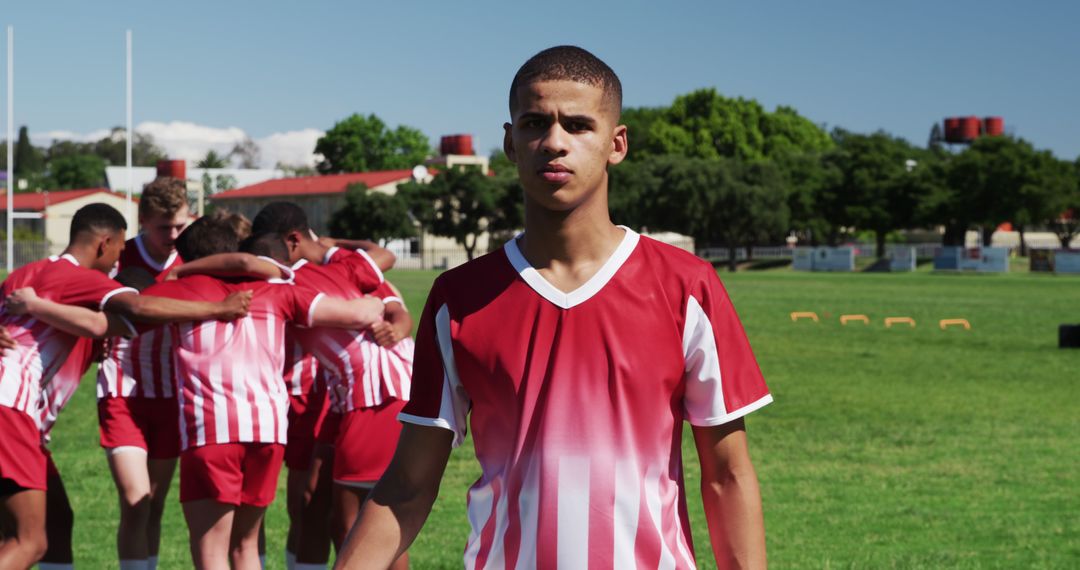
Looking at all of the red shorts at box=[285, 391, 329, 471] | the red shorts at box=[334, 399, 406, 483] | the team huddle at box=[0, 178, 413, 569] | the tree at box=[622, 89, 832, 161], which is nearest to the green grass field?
the red shorts at box=[285, 391, 329, 471]

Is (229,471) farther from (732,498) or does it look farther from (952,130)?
(952,130)

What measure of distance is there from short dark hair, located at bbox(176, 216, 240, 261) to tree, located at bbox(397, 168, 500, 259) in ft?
275

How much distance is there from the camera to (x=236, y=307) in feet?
19.9

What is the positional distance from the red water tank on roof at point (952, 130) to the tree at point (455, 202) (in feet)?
228

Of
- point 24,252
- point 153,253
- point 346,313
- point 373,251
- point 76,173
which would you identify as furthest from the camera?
point 76,173

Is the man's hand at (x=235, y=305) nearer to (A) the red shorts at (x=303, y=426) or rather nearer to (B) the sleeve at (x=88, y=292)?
(B) the sleeve at (x=88, y=292)

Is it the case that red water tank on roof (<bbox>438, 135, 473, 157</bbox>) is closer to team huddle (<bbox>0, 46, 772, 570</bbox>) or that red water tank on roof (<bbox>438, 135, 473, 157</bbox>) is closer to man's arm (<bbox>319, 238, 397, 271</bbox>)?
man's arm (<bbox>319, 238, 397, 271</bbox>)

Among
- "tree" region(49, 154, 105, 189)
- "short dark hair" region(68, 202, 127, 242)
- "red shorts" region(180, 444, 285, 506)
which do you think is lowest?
"red shorts" region(180, 444, 285, 506)

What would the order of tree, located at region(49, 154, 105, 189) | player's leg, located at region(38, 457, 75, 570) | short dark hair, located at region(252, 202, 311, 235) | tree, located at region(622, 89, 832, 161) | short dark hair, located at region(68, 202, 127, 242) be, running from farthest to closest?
1. tree, located at region(49, 154, 105, 189)
2. tree, located at region(622, 89, 832, 161)
3. short dark hair, located at region(252, 202, 311, 235)
4. player's leg, located at region(38, 457, 75, 570)
5. short dark hair, located at region(68, 202, 127, 242)

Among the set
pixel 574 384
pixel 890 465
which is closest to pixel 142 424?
pixel 574 384

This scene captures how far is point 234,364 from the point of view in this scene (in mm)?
6164

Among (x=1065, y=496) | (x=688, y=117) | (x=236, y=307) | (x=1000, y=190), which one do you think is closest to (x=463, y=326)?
(x=236, y=307)

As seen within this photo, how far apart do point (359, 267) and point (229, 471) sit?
1.46m

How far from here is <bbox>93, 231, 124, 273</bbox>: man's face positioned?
21.1 feet
